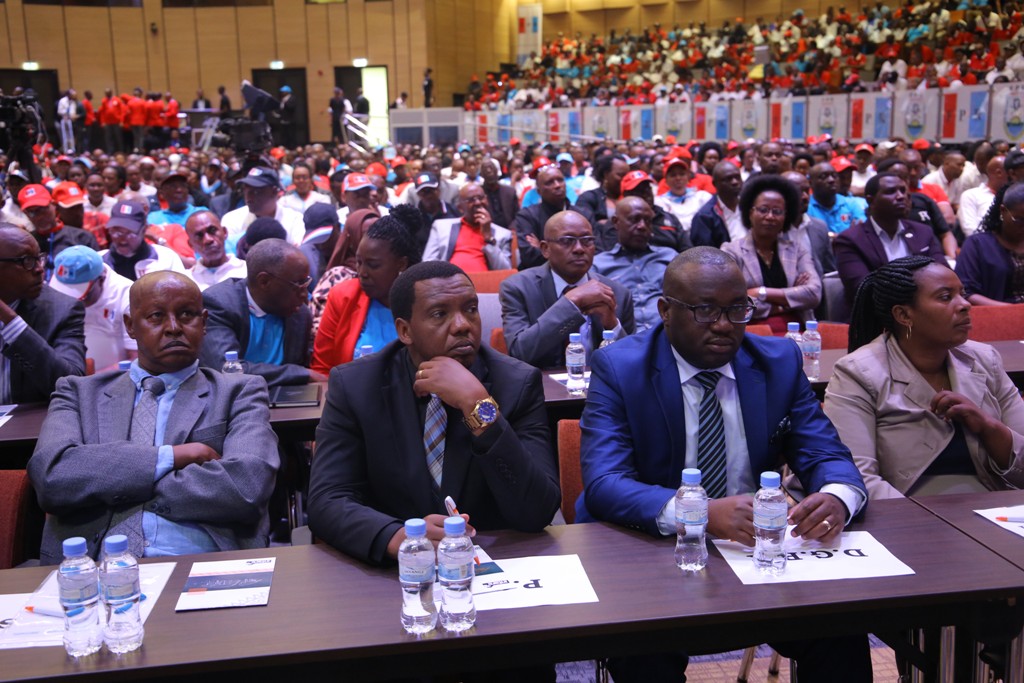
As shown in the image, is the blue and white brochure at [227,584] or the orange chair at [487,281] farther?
the orange chair at [487,281]

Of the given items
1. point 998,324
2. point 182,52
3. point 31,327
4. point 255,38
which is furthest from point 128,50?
point 998,324

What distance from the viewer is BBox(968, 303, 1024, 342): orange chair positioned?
15.4 ft

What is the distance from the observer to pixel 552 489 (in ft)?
7.98

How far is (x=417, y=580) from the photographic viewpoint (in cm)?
197

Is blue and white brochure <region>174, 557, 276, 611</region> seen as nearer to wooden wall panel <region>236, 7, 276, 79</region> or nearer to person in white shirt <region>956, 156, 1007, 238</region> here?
person in white shirt <region>956, 156, 1007, 238</region>

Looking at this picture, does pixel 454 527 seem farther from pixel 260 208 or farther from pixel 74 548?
pixel 260 208

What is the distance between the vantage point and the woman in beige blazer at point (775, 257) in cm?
536

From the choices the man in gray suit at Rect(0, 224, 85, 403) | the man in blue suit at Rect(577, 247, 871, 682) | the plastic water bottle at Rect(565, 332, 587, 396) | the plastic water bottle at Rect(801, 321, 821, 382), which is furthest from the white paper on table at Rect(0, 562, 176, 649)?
the plastic water bottle at Rect(801, 321, 821, 382)

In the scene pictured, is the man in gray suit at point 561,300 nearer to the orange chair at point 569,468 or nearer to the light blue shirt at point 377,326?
the light blue shirt at point 377,326

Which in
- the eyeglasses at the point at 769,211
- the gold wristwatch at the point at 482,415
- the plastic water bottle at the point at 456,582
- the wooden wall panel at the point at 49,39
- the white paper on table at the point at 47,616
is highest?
the wooden wall panel at the point at 49,39

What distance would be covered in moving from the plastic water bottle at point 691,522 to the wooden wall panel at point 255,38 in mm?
28572

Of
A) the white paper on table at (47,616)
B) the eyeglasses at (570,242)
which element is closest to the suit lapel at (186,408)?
the white paper on table at (47,616)

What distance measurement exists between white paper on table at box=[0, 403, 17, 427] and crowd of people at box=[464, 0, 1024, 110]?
1414cm

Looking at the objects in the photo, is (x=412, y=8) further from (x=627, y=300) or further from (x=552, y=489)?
(x=552, y=489)
